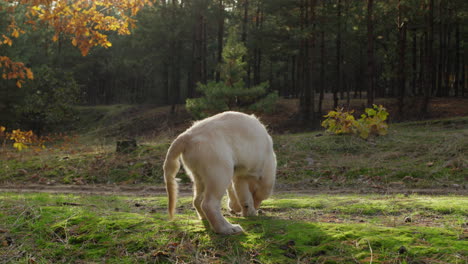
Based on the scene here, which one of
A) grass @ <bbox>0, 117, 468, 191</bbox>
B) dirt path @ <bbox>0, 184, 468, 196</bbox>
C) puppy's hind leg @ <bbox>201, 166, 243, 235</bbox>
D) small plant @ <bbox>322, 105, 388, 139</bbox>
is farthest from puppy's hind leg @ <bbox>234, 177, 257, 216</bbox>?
small plant @ <bbox>322, 105, 388, 139</bbox>

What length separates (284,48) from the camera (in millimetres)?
25812

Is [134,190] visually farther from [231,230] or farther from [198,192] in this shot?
[231,230]

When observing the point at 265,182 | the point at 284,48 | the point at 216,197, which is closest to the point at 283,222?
the point at 216,197

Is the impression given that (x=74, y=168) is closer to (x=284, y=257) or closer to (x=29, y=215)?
(x=29, y=215)

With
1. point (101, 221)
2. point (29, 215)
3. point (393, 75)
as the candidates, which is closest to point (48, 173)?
point (29, 215)

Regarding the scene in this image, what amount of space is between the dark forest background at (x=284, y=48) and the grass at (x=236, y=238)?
17.6 meters

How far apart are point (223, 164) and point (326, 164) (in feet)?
25.0

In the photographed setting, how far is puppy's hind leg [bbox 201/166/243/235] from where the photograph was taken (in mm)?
4012

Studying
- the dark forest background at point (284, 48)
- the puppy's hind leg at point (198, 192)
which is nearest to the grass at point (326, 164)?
the puppy's hind leg at point (198, 192)

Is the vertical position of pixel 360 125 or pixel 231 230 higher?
pixel 360 125

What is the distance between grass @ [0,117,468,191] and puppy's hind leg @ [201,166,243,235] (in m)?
5.71

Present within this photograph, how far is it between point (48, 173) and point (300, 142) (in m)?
7.92

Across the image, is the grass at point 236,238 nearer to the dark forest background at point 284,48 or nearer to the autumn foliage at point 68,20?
the autumn foliage at point 68,20

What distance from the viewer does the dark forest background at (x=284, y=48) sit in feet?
79.2
